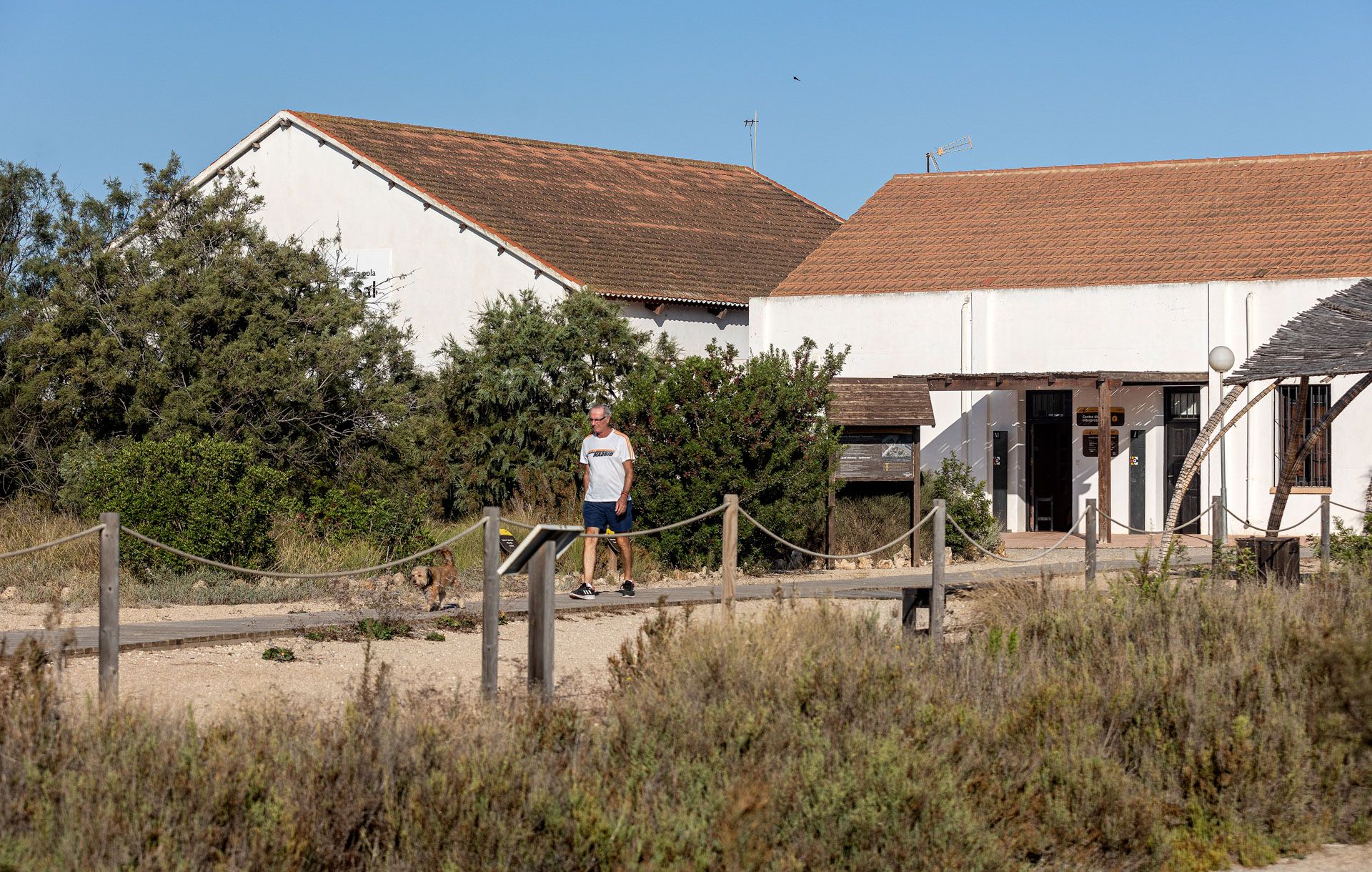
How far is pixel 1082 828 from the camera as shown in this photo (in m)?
6.75

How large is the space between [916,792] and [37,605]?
9.26 meters

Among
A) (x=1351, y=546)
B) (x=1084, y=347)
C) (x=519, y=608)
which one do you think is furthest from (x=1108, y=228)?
(x=519, y=608)

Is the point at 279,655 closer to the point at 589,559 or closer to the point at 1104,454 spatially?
the point at 589,559

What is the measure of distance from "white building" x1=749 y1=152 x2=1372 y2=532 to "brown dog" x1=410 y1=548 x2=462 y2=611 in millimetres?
11894

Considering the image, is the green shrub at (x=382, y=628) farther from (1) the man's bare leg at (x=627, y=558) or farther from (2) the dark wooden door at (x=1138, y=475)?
(2) the dark wooden door at (x=1138, y=475)

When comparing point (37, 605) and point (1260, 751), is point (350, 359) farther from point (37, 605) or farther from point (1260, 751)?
point (1260, 751)

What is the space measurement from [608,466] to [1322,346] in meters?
7.47

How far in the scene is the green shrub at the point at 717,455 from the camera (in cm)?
1719

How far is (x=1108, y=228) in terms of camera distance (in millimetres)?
26203

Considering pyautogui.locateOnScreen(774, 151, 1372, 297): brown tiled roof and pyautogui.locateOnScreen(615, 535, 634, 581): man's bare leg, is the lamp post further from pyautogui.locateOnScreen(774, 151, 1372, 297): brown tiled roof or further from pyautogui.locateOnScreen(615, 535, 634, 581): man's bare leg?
pyautogui.locateOnScreen(615, 535, 634, 581): man's bare leg

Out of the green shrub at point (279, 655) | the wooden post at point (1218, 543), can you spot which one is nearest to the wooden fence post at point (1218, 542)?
the wooden post at point (1218, 543)

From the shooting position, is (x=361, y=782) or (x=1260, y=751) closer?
(x=361, y=782)

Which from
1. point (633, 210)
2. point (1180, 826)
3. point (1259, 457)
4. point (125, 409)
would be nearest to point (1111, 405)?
point (1259, 457)

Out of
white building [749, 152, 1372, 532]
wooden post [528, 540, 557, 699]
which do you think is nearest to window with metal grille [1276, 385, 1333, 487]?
white building [749, 152, 1372, 532]
